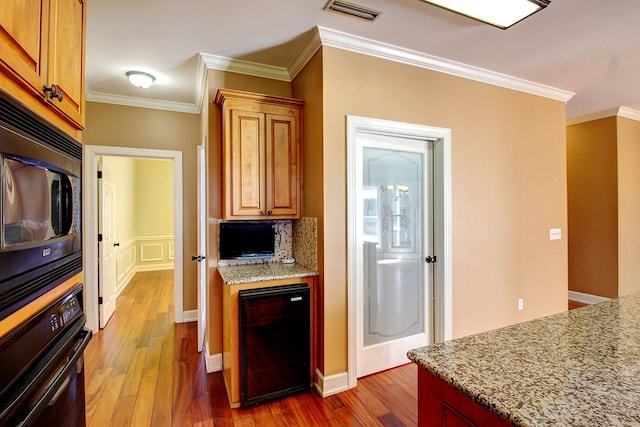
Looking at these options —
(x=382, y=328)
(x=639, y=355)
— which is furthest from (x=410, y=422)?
Result: (x=639, y=355)

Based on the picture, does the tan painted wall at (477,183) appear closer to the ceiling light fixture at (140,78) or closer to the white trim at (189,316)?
the ceiling light fixture at (140,78)

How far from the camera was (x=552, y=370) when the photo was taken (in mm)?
915

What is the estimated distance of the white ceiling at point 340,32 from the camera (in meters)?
2.14

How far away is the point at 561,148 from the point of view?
3.68 meters

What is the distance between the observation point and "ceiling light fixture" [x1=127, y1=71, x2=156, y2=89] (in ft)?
10.00

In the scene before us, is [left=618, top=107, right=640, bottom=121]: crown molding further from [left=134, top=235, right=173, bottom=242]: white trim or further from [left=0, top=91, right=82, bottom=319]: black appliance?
A: [left=134, top=235, right=173, bottom=242]: white trim

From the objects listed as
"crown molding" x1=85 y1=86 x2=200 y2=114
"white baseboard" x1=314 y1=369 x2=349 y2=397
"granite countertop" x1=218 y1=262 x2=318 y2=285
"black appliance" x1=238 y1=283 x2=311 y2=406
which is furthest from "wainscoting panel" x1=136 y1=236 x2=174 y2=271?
"white baseboard" x1=314 y1=369 x2=349 y2=397

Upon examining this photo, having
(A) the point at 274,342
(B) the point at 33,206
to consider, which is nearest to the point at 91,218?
(A) the point at 274,342

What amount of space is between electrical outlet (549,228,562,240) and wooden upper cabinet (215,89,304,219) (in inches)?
117

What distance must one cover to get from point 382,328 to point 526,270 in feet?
6.09

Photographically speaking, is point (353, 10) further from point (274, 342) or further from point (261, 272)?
point (274, 342)

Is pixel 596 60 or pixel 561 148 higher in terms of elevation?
pixel 596 60

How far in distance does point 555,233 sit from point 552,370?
11.2ft

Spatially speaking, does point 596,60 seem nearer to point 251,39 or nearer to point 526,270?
point 526,270
